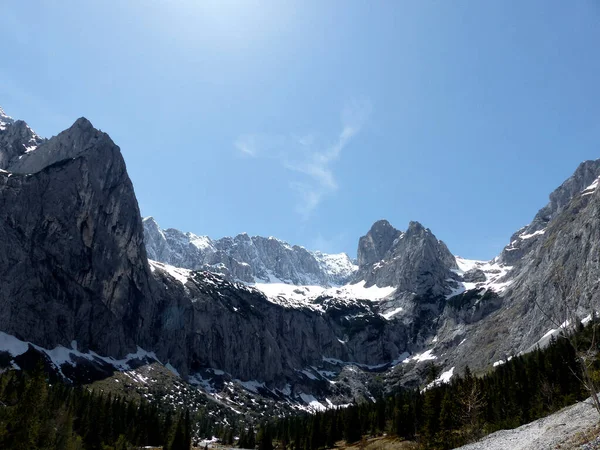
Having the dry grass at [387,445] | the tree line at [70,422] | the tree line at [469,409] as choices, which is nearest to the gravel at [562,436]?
the tree line at [469,409]

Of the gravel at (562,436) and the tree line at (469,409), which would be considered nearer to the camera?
the gravel at (562,436)

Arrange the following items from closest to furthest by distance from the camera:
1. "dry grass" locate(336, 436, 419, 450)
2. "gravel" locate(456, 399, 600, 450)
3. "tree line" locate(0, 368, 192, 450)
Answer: "gravel" locate(456, 399, 600, 450) → "tree line" locate(0, 368, 192, 450) → "dry grass" locate(336, 436, 419, 450)

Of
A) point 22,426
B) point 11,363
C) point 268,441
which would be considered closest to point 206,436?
point 268,441

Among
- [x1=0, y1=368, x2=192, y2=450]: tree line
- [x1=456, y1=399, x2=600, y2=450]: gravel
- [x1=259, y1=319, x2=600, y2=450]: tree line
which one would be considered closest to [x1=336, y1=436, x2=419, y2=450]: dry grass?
[x1=259, y1=319, x2=600, y2=450]: tree line

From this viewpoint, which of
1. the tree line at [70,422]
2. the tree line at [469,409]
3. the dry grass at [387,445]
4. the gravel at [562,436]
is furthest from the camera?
the dry grass at [387,445]

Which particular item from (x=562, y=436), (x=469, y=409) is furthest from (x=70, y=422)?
(x=562, y=436)

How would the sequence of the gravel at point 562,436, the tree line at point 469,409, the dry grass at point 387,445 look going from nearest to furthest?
the gravel at point 562,436 → the tree line at point 469,409 → the dry grass at point 387,445

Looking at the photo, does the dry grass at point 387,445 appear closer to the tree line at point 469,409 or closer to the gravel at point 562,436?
the tree line at point 469,409

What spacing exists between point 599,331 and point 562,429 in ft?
317

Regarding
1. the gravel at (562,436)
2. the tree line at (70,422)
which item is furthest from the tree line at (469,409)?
the tree line at (70,422)

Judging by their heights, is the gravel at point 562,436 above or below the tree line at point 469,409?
below

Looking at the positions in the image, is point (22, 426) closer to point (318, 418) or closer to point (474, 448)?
point (474, 448)

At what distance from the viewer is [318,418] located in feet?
451

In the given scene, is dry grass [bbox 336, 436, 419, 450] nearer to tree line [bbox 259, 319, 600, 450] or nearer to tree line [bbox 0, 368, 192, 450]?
tree line [bbox 259, 319, 600, 450]
